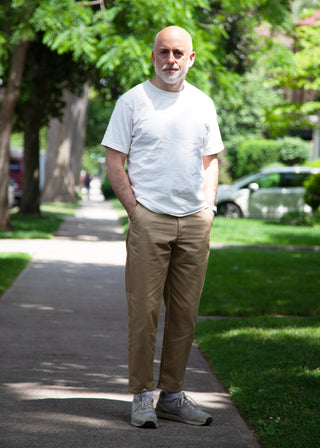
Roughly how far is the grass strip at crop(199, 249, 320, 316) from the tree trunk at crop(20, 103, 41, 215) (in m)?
9.08

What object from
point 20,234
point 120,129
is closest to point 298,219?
point 20,234

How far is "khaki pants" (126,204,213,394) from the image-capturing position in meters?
4.09

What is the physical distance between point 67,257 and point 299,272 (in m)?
3.81

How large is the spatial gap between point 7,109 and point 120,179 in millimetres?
12711

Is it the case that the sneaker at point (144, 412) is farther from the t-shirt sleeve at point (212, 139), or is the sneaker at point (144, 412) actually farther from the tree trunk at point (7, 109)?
the tree trunk at point (7, 109)

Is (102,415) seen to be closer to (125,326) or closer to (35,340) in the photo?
(35,340)

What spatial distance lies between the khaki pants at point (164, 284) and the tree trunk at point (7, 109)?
12.6 meters

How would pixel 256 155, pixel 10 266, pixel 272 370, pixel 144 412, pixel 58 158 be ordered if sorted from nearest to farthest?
1. pixel 144 412
2. pixel 272 370
3. pixel 10 266
4. pixel 58 158
5. pixel 256 155

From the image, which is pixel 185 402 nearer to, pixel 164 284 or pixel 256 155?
pixel 164 284

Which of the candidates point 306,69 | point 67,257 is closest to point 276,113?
point 306,69

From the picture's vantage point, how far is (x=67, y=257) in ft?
40.9

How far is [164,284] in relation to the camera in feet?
13.9

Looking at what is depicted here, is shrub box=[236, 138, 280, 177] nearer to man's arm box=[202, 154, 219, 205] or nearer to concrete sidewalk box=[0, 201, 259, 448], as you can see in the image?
concrete sidewalk box=[0, 201, 259, 448]

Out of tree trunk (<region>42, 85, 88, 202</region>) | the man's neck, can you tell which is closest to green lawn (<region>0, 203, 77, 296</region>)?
the man's neck
